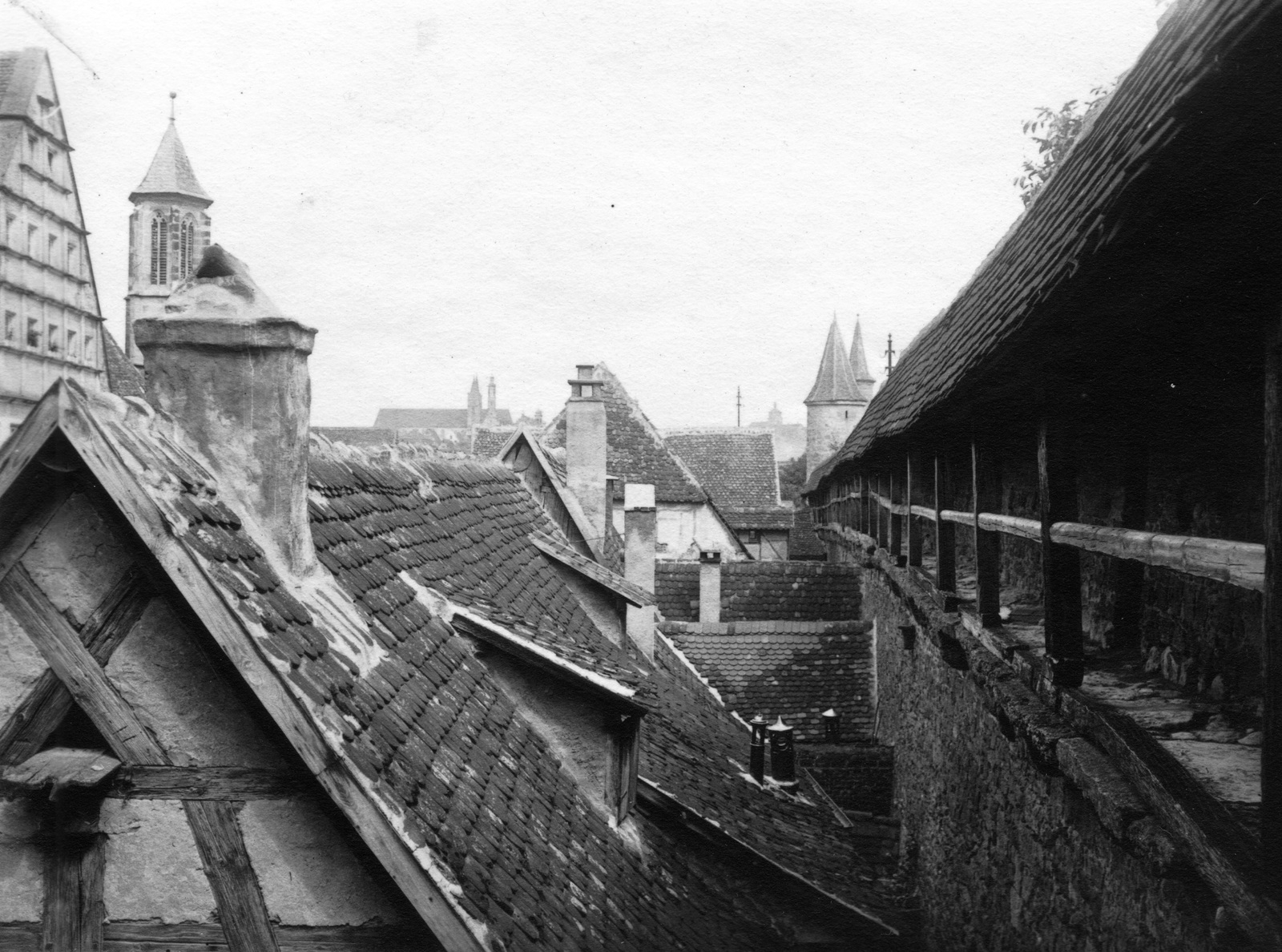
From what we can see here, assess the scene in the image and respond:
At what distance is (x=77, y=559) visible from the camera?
10.3 feet

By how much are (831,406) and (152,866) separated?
169ft

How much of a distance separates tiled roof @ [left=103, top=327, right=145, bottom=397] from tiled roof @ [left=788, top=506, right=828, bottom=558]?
24.2 m

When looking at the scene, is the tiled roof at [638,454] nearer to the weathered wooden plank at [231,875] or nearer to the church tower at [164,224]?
the weathered wooden plank at [231,875]

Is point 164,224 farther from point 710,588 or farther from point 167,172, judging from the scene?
point 710,588

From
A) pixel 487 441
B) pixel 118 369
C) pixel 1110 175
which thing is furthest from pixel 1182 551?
pixel 118 369

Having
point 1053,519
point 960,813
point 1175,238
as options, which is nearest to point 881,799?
point 960,813

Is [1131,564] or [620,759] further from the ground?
[1131,564]

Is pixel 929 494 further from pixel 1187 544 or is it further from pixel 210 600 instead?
pixel 210 600

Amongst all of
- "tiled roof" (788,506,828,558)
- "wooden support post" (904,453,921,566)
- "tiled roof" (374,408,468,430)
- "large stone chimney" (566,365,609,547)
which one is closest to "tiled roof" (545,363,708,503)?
"tiled roof" (788,506,828,558)

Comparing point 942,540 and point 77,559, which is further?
point 942,540

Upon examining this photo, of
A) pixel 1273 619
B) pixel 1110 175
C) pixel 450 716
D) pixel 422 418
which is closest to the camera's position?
pixel 1273 619

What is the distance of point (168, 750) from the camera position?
316 centimetres

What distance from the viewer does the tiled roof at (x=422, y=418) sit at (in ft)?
339

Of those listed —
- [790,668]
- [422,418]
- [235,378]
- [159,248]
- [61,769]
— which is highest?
[159,248]
